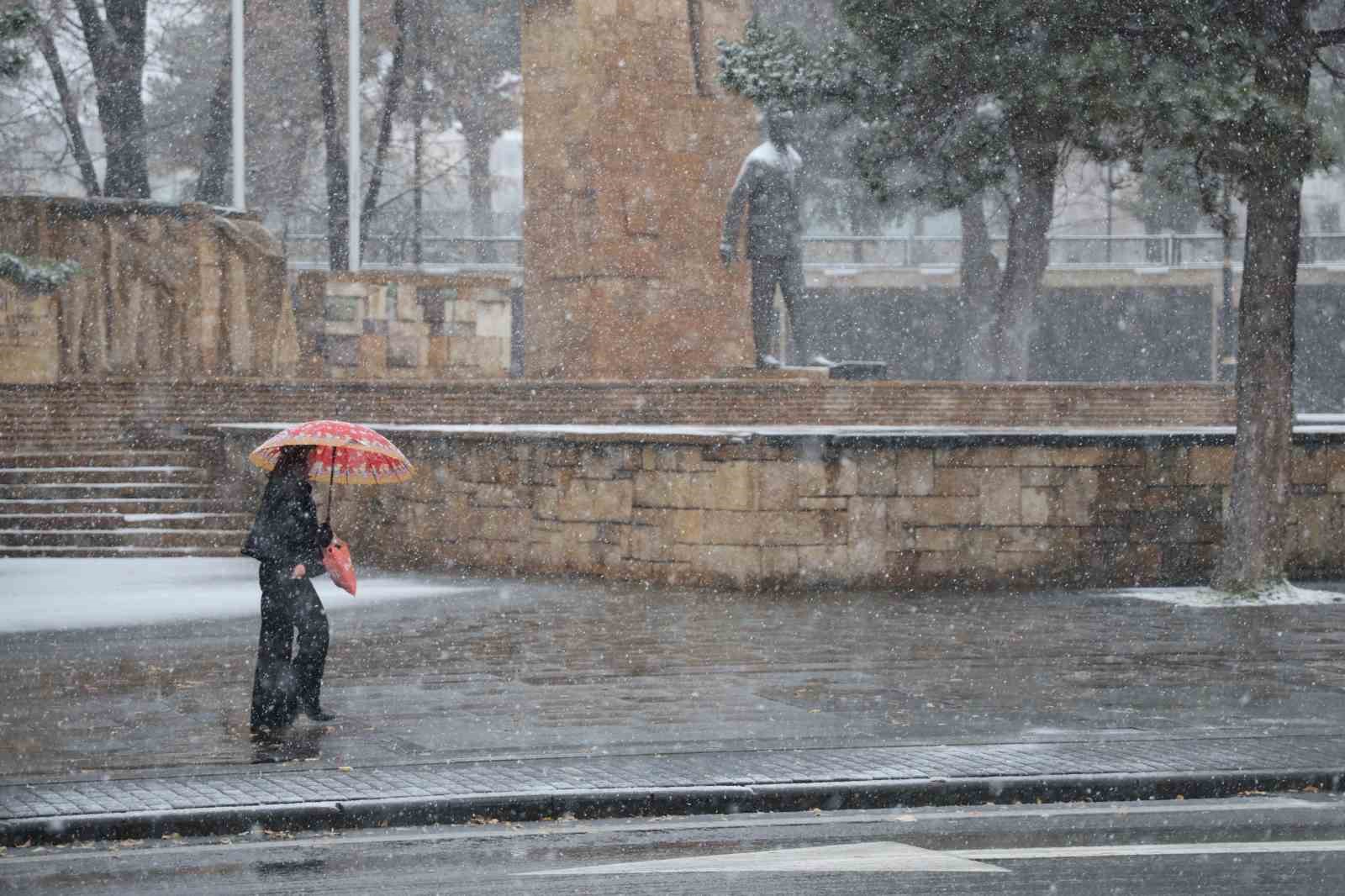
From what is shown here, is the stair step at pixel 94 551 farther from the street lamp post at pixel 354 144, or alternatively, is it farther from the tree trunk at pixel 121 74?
the tree trunk at pixel 121 74

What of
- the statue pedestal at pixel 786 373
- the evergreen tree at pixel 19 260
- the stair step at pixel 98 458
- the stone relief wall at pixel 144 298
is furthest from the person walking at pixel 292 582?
the stone relief wall at pixel 144 298

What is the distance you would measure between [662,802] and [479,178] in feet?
125

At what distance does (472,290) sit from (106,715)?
1788 cm

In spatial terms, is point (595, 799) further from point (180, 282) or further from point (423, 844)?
point (180, 282)

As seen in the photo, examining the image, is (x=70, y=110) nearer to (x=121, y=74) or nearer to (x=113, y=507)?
(x=121, y=74)

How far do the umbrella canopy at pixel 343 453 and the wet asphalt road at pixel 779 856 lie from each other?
2343 mm

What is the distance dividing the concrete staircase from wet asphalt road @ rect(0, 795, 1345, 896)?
36.8ft

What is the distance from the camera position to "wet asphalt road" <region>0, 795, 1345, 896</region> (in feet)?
20.4

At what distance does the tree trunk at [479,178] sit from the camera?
4459 cm

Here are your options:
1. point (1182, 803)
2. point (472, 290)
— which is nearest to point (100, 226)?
point (472, 290)

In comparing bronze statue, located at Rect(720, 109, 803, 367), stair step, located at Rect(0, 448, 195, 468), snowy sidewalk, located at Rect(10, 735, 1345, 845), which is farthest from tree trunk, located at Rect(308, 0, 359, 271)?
snowy sidewalk, located at Rect(10, 735, 1345, 845)

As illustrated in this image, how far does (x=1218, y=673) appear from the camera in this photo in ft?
34.9

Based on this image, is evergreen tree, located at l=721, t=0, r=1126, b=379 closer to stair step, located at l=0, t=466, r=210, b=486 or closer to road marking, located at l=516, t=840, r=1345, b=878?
stair step, located at l=0, t=466, r=210, b=486

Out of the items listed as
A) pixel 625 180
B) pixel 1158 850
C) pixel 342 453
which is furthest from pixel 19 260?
pixel 1158 850
